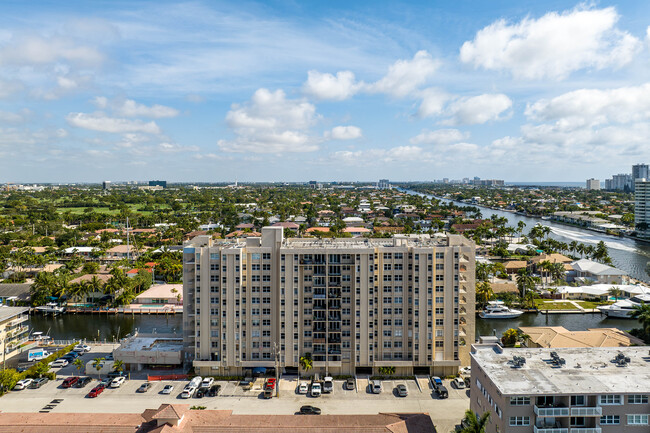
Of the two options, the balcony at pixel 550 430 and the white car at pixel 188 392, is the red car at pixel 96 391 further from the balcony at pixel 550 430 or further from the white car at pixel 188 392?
the balcony at pixel 550 430

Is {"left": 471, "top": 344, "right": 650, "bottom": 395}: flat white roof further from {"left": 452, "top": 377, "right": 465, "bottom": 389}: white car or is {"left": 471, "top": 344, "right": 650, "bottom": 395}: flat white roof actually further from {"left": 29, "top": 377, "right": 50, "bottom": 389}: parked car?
{"left": 29, "top": 377, "right": 50, "bottom": 389}: parked car

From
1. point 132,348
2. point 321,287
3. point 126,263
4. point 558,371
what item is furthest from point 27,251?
point 558,371

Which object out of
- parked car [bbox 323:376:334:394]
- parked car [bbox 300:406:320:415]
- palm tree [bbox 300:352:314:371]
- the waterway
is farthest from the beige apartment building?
the waterway

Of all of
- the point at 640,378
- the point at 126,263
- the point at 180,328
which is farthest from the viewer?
the point at 126,263

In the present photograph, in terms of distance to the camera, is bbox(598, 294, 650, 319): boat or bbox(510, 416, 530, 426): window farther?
bbox(598, 294, 650, 319): boat

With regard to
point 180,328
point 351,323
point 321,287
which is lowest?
point 180,328

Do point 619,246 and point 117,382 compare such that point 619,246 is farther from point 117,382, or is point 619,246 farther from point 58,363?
point 58,363

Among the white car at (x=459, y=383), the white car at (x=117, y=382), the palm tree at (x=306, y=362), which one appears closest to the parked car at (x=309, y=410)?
the palm tree at (x=306, y=362)

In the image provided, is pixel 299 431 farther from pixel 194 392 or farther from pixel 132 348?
pixel 132 348
